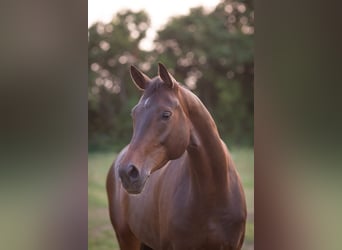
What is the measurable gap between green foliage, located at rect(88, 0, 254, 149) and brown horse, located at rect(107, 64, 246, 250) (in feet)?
0.48

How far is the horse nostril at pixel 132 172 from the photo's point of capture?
52.1 inches

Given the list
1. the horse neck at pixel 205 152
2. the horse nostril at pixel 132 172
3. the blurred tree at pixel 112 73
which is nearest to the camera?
the horse nostril at pixel 132 172

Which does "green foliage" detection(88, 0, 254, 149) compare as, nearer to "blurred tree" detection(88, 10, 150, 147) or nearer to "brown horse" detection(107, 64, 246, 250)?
"blurred tree" detection(88, 10, 150, 147)

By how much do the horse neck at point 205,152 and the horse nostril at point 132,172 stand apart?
0.78 feet

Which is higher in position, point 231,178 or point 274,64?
point 274,64

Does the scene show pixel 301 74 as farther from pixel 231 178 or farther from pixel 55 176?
pixel 55 176

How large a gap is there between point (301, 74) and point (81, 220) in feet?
3.21

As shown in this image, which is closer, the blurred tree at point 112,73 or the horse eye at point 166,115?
the horse eye at point 166,115

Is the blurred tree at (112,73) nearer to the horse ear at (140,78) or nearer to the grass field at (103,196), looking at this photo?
the grass field at (103,196)

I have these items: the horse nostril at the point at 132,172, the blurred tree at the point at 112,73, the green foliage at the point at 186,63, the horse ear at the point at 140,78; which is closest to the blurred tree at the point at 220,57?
the green foliage at the point at 186,63

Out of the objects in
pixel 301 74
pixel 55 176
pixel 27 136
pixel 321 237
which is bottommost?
pixel 321 237

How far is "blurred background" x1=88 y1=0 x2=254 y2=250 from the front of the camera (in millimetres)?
1720

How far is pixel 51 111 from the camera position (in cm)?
166

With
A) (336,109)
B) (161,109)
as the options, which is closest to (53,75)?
(161,109)
